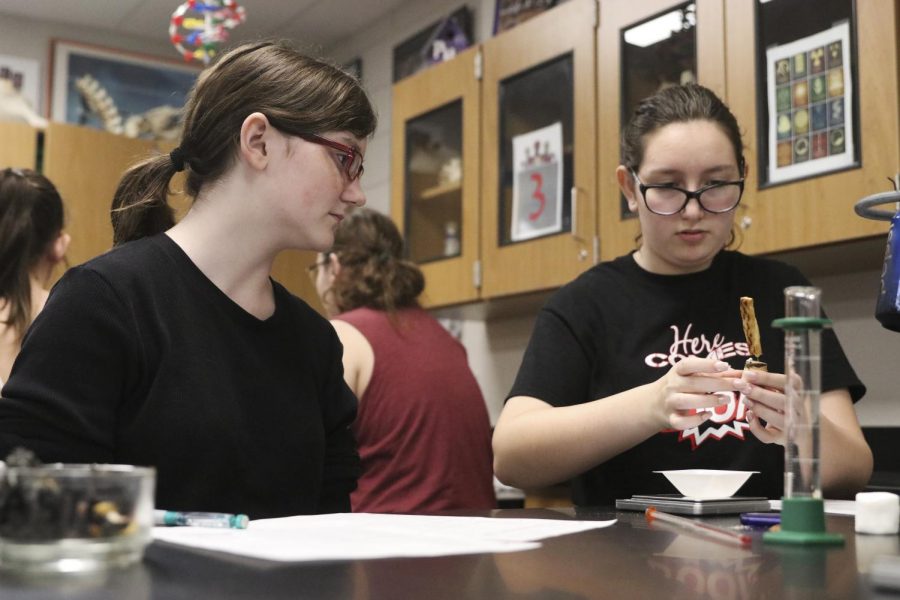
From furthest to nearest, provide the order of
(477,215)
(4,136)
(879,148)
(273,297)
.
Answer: (4,136)
(477,215)
(879,148)
(273,297)

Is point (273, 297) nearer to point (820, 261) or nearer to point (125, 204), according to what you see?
point (125, 204)

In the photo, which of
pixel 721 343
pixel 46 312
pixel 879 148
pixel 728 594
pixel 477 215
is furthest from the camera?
pixel 477 215

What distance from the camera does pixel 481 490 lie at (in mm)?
2346

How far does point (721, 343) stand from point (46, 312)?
936mm

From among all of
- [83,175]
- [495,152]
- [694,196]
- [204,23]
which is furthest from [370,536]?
[83,175]

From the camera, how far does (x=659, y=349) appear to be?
152cm

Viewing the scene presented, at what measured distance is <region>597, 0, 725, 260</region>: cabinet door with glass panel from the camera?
2.41 m

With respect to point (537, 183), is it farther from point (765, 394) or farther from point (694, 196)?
point (765, 394)

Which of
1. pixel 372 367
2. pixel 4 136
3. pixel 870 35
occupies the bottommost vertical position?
pixel 372 367

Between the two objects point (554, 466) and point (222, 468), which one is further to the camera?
point (554, 466)

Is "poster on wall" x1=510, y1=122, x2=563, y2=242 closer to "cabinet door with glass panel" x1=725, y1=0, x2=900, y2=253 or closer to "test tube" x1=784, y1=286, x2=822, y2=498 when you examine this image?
"cabinet door with glass panel" x1=725, y1=0, x2=900, y2=253

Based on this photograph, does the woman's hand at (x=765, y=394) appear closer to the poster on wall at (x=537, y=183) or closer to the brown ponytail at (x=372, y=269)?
the brown ponytail at (x=372, y=269)

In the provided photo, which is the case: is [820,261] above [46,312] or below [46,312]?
above

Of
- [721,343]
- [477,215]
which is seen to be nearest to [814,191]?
[721,343]
